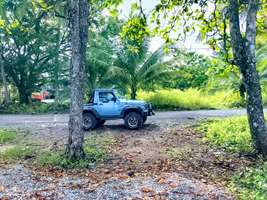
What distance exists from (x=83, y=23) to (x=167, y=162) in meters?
3.55

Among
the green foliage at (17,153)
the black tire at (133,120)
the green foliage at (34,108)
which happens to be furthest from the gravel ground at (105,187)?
the green foliage at (34,108)

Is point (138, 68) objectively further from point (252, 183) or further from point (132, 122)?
point (252, 183)

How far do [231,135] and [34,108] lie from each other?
40.4 feet

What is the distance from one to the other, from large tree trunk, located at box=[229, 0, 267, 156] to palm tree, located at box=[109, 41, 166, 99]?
1033cm

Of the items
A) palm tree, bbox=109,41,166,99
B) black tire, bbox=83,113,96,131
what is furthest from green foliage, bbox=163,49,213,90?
black tire, bbox=83,113,96,131

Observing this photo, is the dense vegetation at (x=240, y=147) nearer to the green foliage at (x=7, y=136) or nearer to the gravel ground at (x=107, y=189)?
the gravel ground at (x=107, y=189)

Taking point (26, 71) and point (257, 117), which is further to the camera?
point (26, 71)

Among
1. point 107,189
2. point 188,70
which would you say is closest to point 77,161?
point 107,189

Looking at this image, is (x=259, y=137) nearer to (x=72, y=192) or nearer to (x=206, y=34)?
(x=206, y=34)

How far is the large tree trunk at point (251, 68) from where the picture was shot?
8.51 metres

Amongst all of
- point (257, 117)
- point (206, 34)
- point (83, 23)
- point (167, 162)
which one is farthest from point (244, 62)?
point (83, 23)

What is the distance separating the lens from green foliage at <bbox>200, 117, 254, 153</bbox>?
30.7 ft

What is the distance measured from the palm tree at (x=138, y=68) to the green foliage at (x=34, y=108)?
307cm

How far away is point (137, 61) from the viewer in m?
19.2
